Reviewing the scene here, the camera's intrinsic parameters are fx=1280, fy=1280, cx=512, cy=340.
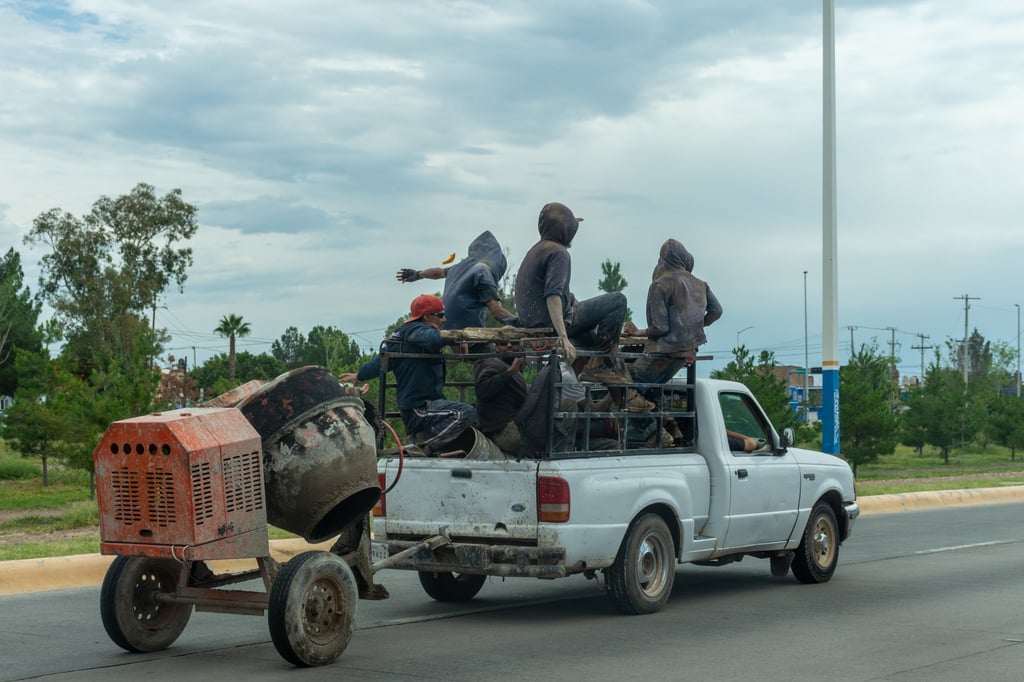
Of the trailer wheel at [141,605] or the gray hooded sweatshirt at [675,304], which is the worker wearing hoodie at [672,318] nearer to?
the gray hooded sweatshirt at [675,304]

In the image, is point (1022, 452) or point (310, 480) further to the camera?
point (1022, 452)

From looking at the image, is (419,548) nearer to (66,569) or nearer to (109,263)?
(66,569)

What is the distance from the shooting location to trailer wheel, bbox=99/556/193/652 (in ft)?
25.7

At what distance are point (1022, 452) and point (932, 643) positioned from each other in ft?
164

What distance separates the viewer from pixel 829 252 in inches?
869

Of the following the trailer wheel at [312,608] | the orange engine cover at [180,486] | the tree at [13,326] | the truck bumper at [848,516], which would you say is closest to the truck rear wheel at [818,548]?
the truck bumper at [848,516]

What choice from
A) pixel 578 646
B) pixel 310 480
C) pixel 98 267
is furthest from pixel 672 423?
pixel 98 267

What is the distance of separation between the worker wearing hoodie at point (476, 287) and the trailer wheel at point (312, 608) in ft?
A: 10.8

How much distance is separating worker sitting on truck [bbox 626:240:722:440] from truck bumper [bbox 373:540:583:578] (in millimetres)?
1950

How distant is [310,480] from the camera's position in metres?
7.67

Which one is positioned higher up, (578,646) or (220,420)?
(220,420)

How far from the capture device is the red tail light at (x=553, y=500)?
8.91 metres

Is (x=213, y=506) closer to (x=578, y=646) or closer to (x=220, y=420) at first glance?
(x=220, y=420)

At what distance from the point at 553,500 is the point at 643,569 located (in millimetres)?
1175
